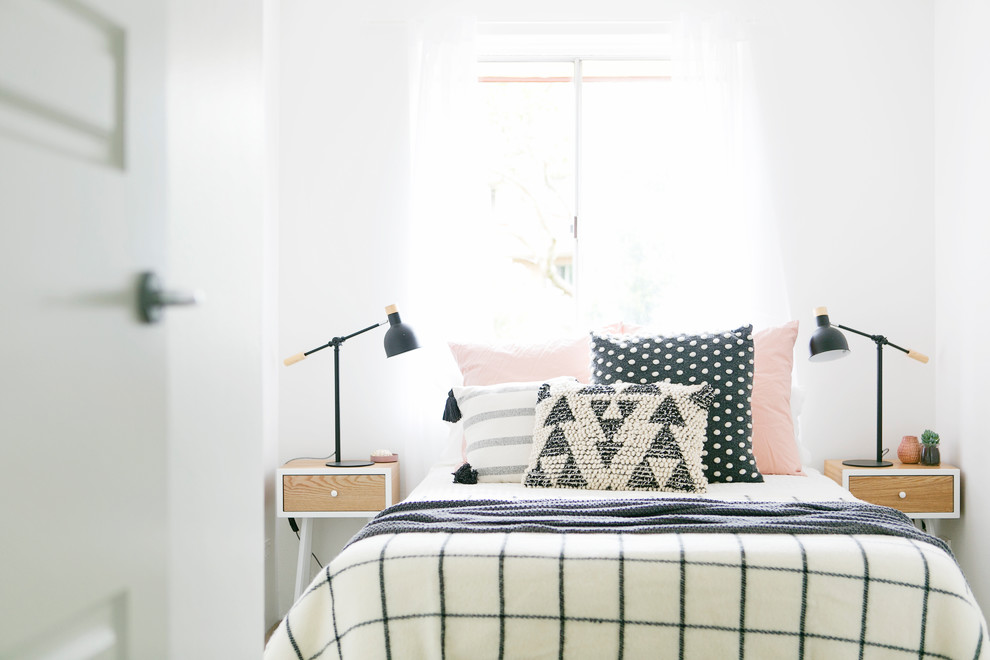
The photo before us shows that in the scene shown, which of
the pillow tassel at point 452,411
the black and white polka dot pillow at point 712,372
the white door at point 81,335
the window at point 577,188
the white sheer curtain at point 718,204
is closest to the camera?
the white door at point 81,335

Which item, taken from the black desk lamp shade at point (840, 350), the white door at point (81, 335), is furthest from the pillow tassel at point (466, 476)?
the white door at point (81, 335)

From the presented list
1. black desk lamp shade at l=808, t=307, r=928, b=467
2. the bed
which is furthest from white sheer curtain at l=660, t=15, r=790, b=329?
the bed

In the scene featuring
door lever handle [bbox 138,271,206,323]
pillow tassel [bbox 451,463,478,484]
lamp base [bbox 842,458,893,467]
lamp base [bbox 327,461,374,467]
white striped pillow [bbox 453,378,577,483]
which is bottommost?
lamp base [bbox 327,461,374,467]

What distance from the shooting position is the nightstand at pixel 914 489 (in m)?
2.98

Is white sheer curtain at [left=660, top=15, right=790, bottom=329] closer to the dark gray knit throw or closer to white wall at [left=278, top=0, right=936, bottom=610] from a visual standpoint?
white wall at [left=278, top=0, right=936, bottom=610]

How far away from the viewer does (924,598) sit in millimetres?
1651

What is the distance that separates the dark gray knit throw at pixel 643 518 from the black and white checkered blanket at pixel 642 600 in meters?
0.04

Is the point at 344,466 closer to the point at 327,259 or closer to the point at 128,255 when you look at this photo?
the point at 327,259

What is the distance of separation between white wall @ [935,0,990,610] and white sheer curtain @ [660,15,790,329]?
634 millimetres

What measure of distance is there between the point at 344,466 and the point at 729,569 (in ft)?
5.78

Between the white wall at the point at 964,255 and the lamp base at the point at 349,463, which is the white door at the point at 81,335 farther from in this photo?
the white wall at the point at 964,255

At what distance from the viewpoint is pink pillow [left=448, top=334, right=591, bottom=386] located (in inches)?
118

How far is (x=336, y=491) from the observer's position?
10.0 feet

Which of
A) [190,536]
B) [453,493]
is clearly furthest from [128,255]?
[453,493]
